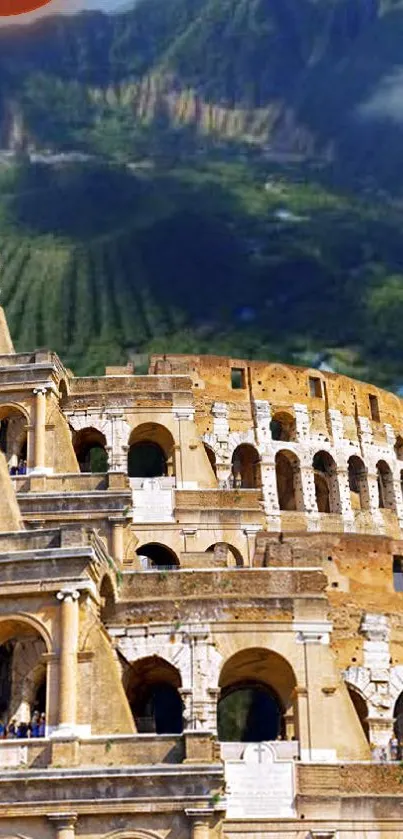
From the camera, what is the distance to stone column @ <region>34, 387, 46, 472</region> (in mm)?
38375

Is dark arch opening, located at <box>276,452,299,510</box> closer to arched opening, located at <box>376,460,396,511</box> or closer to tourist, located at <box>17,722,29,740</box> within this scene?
arched opening, located at <box>376,460,396,511</box>

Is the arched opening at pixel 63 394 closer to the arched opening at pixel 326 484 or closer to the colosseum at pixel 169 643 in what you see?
the colosseum at pixel 169 643

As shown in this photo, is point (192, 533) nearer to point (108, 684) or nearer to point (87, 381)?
point (87, 381)

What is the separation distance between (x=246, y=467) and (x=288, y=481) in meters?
2.06

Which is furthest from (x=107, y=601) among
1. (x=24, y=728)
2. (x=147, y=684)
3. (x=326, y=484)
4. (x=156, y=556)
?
(x=326, y=484)

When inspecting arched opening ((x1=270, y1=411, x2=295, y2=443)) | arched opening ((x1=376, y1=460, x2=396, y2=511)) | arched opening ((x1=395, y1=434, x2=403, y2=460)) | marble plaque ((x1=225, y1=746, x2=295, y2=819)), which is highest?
arched opening ((x1=395, y1=434, x2=403, y2=460))

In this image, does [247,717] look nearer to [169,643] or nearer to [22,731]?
[169,643]

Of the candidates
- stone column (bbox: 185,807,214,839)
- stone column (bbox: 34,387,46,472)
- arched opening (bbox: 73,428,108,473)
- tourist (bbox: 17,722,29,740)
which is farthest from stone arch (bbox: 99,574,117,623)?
arched opening (bbox: 73,428,108,473)

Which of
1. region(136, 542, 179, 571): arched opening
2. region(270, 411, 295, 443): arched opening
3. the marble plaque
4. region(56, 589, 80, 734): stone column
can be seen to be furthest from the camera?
region(270, 411, 295, 443): arched opening

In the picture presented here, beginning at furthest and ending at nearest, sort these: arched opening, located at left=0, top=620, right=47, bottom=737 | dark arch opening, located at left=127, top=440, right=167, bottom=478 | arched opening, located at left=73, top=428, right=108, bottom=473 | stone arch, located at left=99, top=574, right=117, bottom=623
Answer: dark arch opening, located at left=127, top=440, right=167, bottom=478, arched opening, located at left=73, top=428, right=108, bottom=473, stone arch, located at left=99, top=574, right=117, bottom=623, arched opening, located at left=0, top=620, right=47, bottom=737

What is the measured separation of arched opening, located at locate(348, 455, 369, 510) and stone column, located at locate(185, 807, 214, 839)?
25.7 meters

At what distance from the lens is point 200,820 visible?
2650cm

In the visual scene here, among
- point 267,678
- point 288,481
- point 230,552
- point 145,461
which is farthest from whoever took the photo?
point 145,461

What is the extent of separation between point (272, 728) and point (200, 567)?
10913 mm
